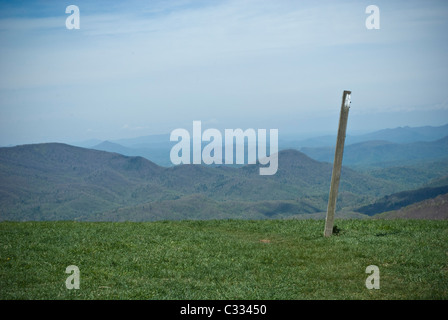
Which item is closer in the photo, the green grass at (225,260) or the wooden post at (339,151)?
the green grass at (225,260)

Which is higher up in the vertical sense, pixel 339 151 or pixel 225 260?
pixel 339 151

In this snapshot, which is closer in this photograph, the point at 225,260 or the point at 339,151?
the point at 225,260

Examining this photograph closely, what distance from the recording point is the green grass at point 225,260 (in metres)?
13.0

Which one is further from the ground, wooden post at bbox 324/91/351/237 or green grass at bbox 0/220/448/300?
wooden post at bbox 324/91/351/237

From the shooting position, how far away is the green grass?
42.5 ft

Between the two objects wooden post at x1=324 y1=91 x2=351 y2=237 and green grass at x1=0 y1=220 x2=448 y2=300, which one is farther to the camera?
wooden post at x1=324 y1=91 x2=351 y2=237

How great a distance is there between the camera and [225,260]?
16.3 metres

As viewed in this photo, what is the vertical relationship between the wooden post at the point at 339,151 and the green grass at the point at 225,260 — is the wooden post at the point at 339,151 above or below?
above

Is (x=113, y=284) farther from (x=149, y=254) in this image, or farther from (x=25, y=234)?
(x=25, y=234)

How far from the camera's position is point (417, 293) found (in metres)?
12.4
